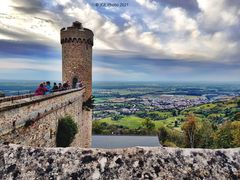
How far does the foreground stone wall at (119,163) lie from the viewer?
8.07 feet

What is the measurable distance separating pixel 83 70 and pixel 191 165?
82.7ft

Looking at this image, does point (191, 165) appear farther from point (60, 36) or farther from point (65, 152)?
point (60, 36)

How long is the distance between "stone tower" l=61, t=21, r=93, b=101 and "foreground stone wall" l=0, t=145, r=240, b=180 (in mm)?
24274

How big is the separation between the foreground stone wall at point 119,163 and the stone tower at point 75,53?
24274 millimetres

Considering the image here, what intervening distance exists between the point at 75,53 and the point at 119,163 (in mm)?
24992

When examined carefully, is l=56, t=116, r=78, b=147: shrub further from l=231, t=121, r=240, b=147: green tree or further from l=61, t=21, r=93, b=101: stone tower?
l=231, t=121, r=240, b=147: green tree

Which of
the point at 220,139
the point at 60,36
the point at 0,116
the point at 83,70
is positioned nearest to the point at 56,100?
the point at 0,116

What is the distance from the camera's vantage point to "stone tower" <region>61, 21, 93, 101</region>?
26703mm

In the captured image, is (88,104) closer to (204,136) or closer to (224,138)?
(224,138)

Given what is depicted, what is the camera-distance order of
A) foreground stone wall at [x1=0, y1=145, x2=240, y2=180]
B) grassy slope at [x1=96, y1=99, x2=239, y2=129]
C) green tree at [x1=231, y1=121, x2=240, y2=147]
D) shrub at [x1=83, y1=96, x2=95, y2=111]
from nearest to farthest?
foreground stone wall at [x1=0, y1=145, x2=240, y2=180] → shrub at [x1=83, y1=96, x2=95, y2=111] → green tree at [x1=231, y1=121, x2=240, y2=147] → grassy slope at [x1=96, y1=99, x2=239, y2=129]

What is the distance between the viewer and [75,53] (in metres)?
26.7

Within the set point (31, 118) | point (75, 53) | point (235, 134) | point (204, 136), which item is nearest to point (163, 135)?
point (204, 136)

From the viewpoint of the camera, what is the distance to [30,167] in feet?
8.47

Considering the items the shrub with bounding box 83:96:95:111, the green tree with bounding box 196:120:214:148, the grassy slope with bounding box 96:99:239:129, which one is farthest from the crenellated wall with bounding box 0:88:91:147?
the grassy slope with bounding box 96:99:239:129
